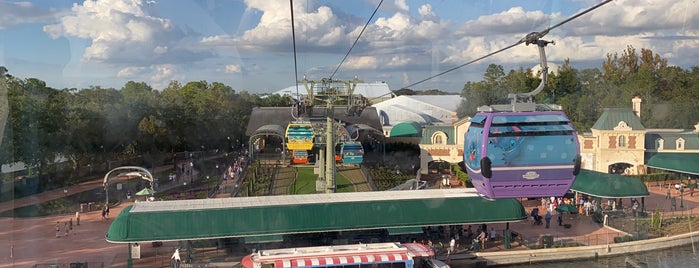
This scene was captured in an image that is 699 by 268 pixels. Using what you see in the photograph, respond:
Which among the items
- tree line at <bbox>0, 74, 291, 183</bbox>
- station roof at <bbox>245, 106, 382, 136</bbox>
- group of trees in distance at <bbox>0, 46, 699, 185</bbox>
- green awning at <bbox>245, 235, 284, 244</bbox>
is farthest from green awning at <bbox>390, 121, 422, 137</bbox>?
green awning at <bbox>245, 235, 284, 244</bbox>

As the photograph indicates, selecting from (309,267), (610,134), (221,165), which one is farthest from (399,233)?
(221,165)

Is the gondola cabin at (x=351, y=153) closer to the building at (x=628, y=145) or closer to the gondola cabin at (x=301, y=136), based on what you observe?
the gondola cabin at (x=301, y=136)

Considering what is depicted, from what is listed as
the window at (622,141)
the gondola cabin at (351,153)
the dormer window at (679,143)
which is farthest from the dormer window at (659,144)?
the gondola cabin at (351,153)

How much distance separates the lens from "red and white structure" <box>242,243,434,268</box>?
9977 mm

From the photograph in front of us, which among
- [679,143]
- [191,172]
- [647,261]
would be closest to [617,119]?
[679,143]

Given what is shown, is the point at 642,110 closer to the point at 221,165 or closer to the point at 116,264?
the point at 221,165

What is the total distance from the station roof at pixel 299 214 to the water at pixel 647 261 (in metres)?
1.32

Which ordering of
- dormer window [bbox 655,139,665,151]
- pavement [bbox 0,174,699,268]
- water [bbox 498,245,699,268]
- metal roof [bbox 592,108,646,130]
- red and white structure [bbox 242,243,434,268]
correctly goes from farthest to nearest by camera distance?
dormer window [bbox 655,139,665,151] < metal roof [bbox 592,108,646,130] < water [bbox 498,245,699,268] < pavement [bbox 0,174,699,268] < red and white structure [bbox 242,243,434,268]

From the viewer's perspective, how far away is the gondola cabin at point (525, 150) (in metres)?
5.39

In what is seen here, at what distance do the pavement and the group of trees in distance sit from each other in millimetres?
2861

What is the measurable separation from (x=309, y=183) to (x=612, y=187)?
959 centimetres

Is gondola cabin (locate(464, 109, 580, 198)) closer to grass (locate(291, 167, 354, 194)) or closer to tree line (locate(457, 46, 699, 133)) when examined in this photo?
grass (locate(291, 167, 354, 194))

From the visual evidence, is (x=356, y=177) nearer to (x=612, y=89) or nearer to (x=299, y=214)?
(x=299, y=214)

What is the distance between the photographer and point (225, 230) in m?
11.0
